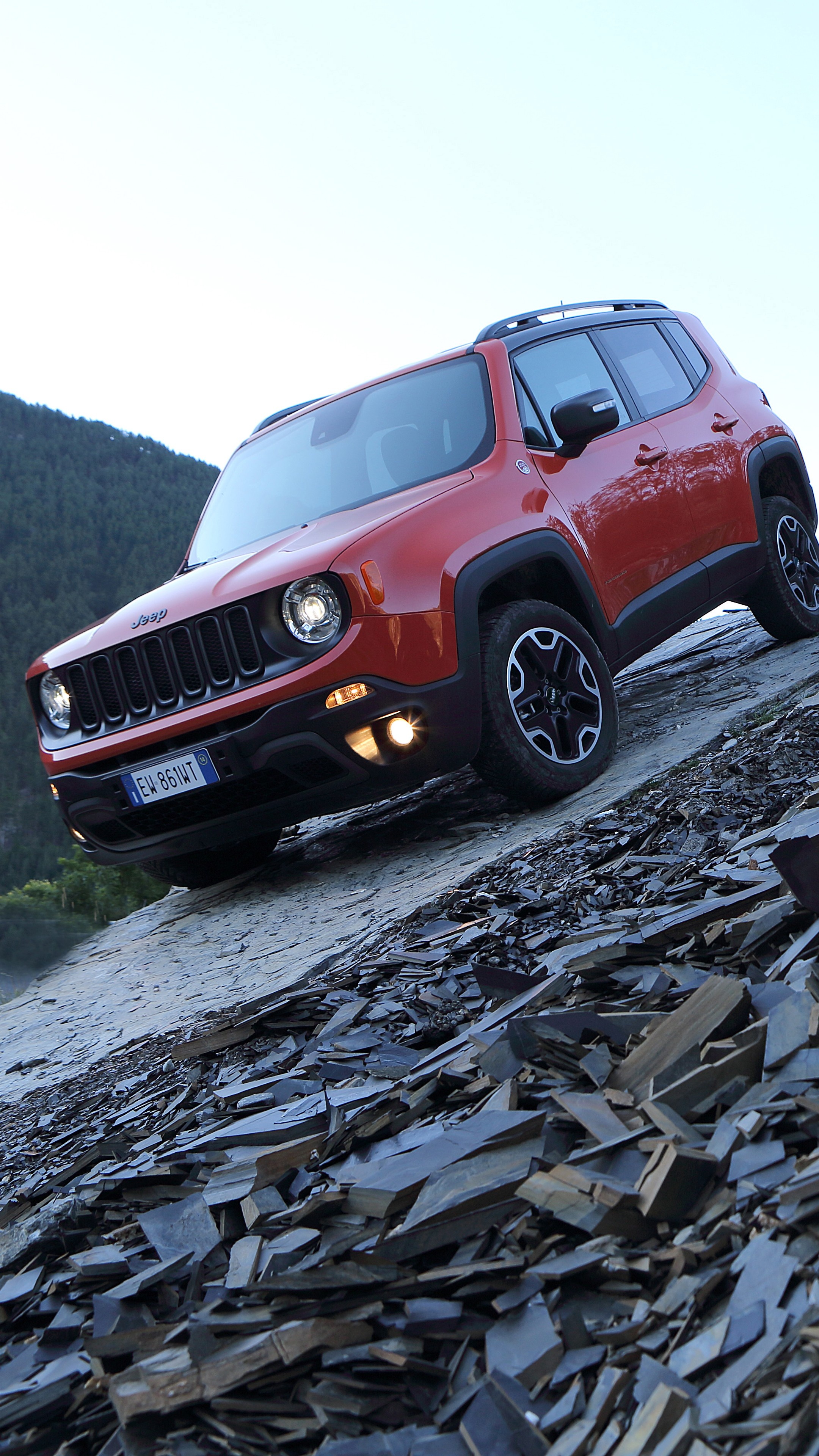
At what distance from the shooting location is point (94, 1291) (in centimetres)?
205

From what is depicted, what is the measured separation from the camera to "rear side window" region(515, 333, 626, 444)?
5547 mm

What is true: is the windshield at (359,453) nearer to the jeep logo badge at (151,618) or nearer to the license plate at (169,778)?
the jeep logo badge at (151,618)

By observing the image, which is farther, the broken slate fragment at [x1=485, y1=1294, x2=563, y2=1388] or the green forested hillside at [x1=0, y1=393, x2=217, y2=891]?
the green forested hillside at [x1=0, y1=393, x2=217, y2=891]

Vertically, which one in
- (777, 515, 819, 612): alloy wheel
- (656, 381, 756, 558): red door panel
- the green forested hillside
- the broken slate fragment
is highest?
the green forested hillside

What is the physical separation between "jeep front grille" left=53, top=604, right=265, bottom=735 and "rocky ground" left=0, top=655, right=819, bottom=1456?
6.12 ft

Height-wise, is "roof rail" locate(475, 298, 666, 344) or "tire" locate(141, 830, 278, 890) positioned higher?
"roof rail" locate(475, 298, 666, 344)

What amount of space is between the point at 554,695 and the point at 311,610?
1.20m

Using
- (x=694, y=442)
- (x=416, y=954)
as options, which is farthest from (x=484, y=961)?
(x=694, y=442)

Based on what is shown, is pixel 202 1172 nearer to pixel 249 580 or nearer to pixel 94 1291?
pixel 94 1291

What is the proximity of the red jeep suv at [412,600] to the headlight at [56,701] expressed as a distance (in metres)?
0.02

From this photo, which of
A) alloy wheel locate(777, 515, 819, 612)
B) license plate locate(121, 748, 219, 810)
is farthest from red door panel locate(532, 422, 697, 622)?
license plate locate(121, 748, 219, 810)

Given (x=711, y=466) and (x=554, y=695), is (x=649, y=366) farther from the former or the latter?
(x=554, y=695)

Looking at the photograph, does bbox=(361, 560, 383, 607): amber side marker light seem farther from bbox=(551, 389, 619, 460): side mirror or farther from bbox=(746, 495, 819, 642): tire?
bbox=(746, 495, 819, 642): tire

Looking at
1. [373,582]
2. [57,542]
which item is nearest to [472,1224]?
[373,582]
